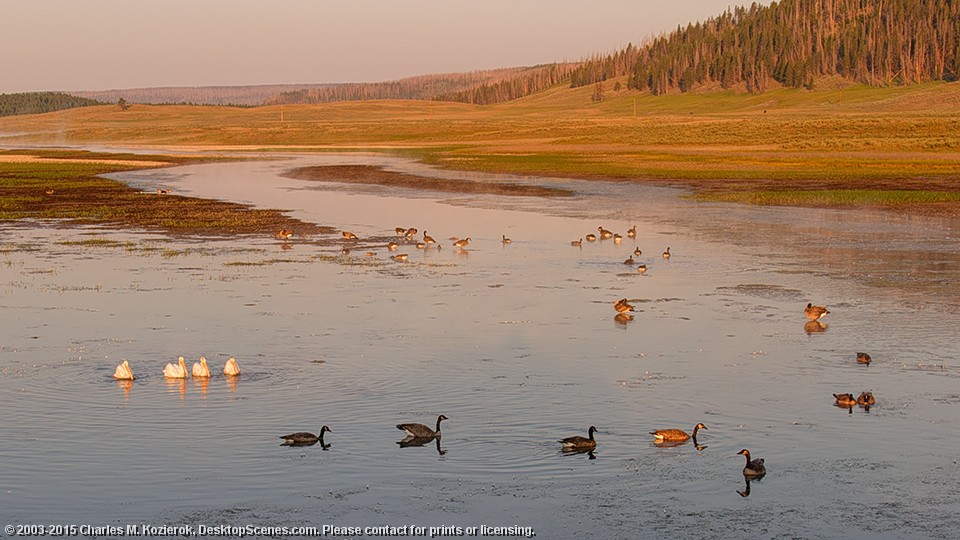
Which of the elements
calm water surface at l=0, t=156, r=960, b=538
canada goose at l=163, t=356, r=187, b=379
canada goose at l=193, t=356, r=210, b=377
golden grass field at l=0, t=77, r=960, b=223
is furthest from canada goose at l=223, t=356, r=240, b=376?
golden grass field at l=0, t=77, r=960, b=223

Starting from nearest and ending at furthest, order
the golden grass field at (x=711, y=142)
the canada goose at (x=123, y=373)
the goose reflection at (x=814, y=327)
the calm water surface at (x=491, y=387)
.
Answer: the calm water surface at (x=491, y=387)
the canada goose at (x=123, y=373)
the goose reflection at (x=814, y=327)
the golden grass field at (x=711, y=142)

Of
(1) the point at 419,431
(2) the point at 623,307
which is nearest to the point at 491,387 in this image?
(1) the point at 419,431

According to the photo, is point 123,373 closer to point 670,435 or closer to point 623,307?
point 670,435

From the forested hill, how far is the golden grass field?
5.45 m

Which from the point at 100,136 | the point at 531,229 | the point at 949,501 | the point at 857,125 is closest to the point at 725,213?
the point at 531,229

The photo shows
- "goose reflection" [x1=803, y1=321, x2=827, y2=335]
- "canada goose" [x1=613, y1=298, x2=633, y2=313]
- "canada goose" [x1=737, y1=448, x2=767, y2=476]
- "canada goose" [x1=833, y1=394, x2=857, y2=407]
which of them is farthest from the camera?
"canada goose" [x1=613, y1=298, x2=633, y2=313]

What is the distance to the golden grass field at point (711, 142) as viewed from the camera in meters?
47.5

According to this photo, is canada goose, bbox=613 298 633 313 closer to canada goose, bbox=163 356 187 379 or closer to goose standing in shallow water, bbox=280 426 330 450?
canada goose, bbox=163 356 187 379

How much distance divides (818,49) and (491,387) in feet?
530

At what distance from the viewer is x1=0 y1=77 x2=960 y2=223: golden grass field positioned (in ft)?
156

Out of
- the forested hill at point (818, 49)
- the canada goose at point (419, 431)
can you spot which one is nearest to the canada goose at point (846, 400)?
the canada goose at point (419, 431)

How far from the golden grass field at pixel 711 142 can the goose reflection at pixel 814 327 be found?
19.4 meters

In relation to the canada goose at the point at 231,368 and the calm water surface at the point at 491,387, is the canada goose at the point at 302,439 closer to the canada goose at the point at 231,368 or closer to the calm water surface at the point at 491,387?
the calm water surface at the point at 491,387

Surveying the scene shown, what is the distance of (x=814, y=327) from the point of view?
1844 cm
